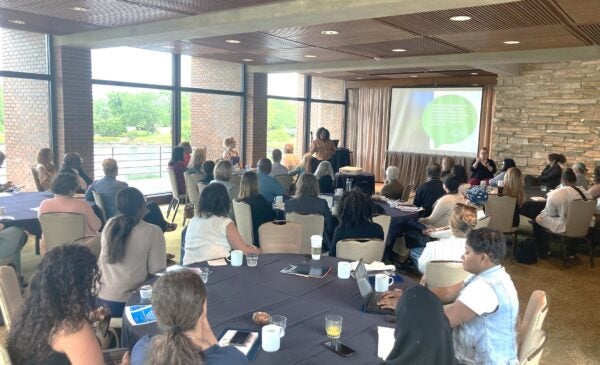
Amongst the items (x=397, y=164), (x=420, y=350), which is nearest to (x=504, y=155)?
(x=397, y=164)

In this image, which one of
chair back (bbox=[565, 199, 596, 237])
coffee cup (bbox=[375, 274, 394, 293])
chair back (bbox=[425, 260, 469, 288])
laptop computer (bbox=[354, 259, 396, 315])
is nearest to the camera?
laptop computer (bbox=[354, 259, 396, 315])

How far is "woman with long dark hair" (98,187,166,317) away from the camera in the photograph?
3208mm

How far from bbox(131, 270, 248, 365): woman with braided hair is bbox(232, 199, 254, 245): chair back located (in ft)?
11.1

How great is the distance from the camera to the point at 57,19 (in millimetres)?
6383

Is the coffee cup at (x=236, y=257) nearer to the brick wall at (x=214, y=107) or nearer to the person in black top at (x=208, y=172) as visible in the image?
the person in black top at (x=208, y=172)

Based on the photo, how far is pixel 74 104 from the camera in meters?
7.98

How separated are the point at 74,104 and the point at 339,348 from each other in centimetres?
730

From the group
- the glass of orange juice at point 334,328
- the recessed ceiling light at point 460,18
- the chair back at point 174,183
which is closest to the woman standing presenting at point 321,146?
the chair back at point 174,183

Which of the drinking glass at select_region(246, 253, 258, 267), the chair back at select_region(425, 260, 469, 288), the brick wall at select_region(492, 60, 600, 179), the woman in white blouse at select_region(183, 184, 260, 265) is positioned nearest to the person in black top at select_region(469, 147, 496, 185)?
the brick wall at select_region(492, 60, 600, 179)

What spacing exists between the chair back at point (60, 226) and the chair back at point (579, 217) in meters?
5.85

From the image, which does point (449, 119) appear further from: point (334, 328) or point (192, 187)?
point (334, 328)

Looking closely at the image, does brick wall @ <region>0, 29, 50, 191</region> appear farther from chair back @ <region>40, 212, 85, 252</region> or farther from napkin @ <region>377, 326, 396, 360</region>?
napkin @ <region>377, 326, 396, 360</region>

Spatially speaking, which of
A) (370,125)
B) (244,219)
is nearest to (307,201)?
(244,219)

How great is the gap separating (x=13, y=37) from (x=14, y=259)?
14.5ft
